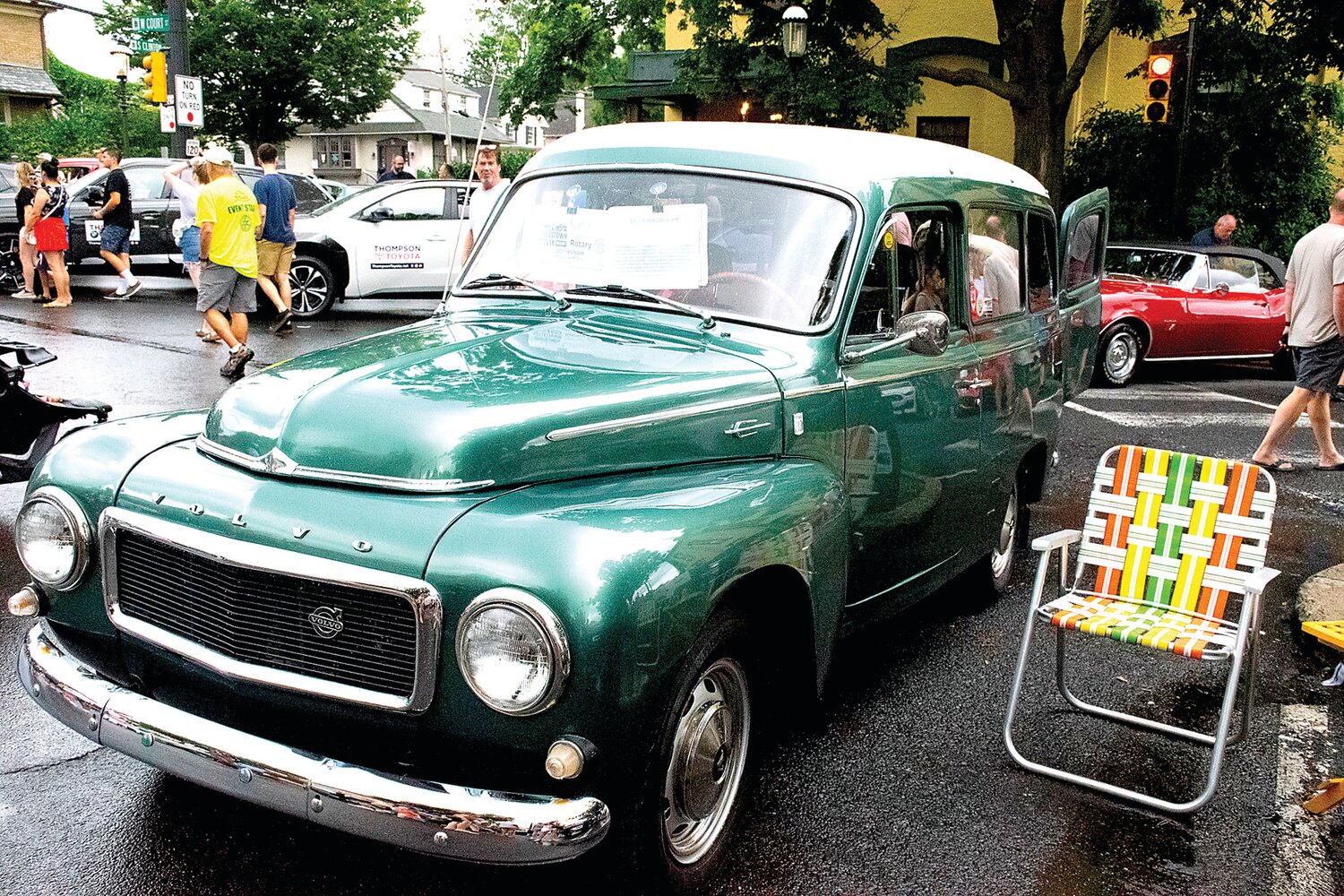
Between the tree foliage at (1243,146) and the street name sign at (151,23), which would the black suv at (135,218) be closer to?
the street name sign at (151,23)

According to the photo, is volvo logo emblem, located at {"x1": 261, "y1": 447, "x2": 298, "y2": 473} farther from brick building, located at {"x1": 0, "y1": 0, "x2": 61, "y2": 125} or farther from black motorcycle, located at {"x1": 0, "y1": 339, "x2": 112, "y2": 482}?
brick building, located at {"x1": 0, "y1": 0, "x2": 61, "y2": 125}

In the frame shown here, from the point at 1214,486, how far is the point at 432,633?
3.10 m

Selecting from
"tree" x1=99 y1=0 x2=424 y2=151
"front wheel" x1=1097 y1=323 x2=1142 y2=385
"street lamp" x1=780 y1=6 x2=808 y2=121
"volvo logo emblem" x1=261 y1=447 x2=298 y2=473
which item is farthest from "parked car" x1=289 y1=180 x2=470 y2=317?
"tree" x1=99 y1=0 x2=424 y2=151

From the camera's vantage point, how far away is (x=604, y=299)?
429 cm

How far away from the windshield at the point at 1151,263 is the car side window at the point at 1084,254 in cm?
734

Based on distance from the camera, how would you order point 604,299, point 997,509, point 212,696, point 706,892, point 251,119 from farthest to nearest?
point 251,119, point 997,509, point 604,299, point 706,892, point 212,696

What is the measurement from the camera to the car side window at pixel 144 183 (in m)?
17.0

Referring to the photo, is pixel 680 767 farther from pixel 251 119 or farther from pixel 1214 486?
pixel 251 119

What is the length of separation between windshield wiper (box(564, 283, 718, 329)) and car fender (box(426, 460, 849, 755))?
94 cm

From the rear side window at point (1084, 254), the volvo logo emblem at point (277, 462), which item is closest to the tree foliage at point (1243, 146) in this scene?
the rear side window at point (1084, 254)

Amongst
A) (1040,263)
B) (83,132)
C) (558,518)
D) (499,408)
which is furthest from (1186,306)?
(83,132)

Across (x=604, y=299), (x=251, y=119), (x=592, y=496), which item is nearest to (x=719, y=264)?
(x=604, y=299)

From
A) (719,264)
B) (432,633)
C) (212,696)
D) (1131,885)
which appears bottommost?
(1131,885)

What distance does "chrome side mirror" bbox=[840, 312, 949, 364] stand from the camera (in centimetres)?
420
